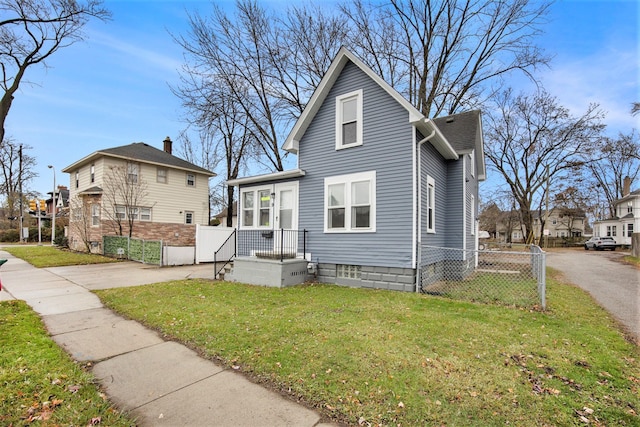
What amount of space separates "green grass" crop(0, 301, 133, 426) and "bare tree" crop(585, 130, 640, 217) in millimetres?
36981

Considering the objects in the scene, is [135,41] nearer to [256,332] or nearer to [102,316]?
[102,316]

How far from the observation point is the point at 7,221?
3828 cm

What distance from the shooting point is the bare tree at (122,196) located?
17938mm

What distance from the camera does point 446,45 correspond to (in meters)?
16.6

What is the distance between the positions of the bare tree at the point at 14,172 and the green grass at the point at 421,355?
136 ft

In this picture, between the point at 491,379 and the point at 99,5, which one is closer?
the point at 491,379

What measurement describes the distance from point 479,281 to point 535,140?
83.3 feet

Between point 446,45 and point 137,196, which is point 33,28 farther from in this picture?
point 446,45

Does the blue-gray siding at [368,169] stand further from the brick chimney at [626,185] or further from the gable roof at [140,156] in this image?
the brick chimney at [626,185]

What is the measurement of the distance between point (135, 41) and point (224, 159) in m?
14.4

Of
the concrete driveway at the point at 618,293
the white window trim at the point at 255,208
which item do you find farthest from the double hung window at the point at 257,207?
the concrete driveway at the point at 618,293

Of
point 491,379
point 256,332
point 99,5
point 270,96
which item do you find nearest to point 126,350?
point 256,332

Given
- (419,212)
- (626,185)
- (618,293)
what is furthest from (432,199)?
(626,185)

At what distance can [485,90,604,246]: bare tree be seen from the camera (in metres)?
25.4
